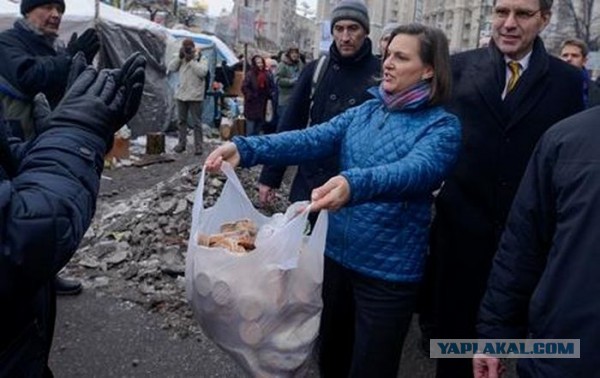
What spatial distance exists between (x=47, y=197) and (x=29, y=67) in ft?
8.38

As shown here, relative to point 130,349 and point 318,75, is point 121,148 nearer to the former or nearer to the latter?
point 130,349

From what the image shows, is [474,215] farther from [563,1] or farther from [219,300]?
[563,1]

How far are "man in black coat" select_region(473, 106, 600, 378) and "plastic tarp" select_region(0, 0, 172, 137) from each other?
9.63 meters

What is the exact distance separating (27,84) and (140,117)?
30.7 ft

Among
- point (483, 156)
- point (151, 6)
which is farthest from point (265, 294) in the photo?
point (151, 6)

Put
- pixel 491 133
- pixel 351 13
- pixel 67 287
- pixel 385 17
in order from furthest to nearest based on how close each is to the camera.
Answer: pixel 385 17 → pixel 67 287 → pixel 351 13 → pixel 491 133

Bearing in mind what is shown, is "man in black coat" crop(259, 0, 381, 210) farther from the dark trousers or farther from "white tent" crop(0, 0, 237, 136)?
"white tent" crop(0, 0, 237, 136)

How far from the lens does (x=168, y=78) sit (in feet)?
43.9

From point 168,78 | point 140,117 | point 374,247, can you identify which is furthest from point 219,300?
point 168,78

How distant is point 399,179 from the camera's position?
207 cm

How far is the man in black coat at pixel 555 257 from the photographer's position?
1.52 meters

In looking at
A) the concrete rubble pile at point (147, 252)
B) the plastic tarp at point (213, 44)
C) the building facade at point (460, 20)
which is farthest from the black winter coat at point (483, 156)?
the building facade at point (460, 20)

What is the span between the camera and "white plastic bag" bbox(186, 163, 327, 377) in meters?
1.99

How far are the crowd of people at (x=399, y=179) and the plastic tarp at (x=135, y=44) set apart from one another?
23.8 feet
